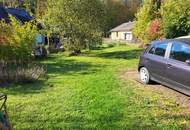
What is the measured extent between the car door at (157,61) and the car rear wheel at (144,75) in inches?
11.0

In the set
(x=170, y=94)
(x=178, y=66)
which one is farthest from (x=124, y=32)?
(x=178, y=66)

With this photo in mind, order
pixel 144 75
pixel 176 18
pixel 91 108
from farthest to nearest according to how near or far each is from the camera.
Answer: pixel 176 18 → pixel 144 75 → pixel 91 108

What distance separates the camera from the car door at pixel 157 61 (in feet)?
37.8

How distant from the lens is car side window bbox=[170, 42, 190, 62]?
1035 centimetres

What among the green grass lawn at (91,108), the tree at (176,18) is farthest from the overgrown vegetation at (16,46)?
the tree at (176,18)

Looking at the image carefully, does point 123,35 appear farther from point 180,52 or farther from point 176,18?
point 180,52

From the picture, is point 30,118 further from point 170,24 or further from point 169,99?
point 170,24

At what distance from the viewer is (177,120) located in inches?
321

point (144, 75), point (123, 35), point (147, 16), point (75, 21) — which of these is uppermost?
point (147, 16)

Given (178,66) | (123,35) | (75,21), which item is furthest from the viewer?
(123,35)

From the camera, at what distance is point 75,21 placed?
3378 centimetres

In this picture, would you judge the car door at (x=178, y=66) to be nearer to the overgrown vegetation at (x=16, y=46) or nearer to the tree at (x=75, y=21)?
the overgrown vegetation at (x=16, y=46)

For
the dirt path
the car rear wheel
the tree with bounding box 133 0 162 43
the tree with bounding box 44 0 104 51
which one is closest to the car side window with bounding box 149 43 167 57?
the car rear wheel

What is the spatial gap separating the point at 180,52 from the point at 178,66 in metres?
0.51
